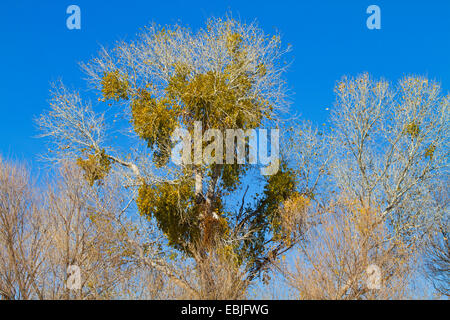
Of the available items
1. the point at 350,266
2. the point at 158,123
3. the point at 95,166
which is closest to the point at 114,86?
the point at 158,123

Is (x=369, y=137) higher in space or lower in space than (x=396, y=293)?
higher

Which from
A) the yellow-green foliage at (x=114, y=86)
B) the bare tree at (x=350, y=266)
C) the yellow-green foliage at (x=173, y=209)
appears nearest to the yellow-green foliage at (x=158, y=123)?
the yellow-green foliage at (x=114, y=86)

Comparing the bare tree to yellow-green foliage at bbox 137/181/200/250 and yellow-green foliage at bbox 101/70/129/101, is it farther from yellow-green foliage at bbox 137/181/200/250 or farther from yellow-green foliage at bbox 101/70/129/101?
yellow-green foliage at bbox 101/70/129/101

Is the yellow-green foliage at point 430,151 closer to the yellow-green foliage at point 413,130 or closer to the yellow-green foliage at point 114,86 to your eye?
the yellow-green foliage at point 413,130

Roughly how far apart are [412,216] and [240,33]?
427 inches

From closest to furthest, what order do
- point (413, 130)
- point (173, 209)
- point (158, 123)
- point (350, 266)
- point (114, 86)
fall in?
point (350, 266)
point (173, 209)
point (158, 123)
point (114, 86)
point (413, 130)

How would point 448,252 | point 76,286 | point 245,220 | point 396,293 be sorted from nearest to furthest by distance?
point 396,293, point 76,286, point 245,220, point 448,252

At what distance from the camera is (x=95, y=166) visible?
685 inches

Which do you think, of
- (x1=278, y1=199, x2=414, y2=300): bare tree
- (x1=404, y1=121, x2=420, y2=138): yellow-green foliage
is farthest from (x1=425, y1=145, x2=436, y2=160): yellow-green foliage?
(x1=278, y1=199, x2=414, y2=300): bare tree

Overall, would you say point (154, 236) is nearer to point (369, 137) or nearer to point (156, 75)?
point (156, 75)

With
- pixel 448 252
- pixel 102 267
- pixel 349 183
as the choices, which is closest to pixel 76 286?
pixel 102 267

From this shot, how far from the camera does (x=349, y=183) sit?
20.4 metres

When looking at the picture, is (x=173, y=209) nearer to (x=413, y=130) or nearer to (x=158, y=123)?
(x=158, y=123)

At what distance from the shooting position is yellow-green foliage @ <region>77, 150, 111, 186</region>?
49.2 feet
